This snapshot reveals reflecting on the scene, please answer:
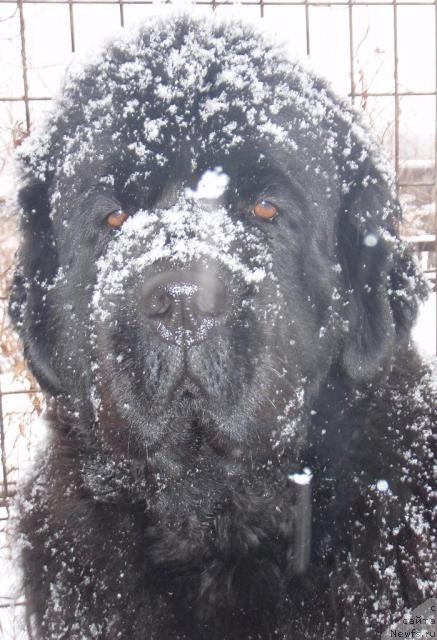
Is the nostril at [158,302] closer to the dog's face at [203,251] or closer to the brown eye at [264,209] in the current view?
the dog's face at [203,251]

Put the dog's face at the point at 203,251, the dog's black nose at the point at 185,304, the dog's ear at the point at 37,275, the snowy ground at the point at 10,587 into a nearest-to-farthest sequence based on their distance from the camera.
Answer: the dog's black nose at the point at 185,304, the dog's face at the point at 203,251, the dog's ear at the point at 37,275, the snowy ground at the point at 10,587

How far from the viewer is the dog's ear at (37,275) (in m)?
2.03

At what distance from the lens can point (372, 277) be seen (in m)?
1.91

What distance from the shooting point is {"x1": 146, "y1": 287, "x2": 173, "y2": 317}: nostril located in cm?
146

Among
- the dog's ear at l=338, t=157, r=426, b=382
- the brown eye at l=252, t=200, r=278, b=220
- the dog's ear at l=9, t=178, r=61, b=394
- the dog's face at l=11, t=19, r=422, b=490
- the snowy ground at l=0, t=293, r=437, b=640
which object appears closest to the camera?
the dog's face at l=11, t=19, r=422, b=490

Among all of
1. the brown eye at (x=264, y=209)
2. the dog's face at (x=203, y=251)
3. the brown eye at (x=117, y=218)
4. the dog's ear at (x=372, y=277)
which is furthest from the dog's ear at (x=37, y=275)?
the dog's ear at (x=372, y=277)

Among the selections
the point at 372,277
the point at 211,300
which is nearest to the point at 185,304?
the point at 211,300

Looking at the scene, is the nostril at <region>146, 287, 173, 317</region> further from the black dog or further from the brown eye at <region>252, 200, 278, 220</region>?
the brown eye at <region>252, 200, 278, 220</region>

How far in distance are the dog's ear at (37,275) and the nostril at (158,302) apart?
63cm

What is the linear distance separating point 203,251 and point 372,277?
61 cm

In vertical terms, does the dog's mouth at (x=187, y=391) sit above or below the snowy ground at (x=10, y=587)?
above

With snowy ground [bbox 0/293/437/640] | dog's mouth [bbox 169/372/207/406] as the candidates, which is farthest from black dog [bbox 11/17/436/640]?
snowy ground [bbox 0/293/437/640]

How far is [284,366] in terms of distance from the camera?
5.60 ft

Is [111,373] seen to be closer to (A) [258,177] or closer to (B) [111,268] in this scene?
(B) [111,268]
